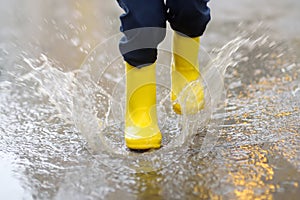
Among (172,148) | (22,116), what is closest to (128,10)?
(172,148)

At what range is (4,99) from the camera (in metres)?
1.96

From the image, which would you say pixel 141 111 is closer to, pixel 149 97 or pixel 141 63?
pixel 149 97

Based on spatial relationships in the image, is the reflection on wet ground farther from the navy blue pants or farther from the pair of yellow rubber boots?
the navy blue pants

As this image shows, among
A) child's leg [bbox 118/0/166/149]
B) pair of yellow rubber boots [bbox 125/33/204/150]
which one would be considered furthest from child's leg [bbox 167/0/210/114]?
child's leg [bbox 118/0/166/149]

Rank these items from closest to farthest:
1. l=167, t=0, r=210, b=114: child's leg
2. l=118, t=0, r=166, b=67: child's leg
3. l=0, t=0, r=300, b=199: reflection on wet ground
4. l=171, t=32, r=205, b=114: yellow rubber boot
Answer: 1. l=0, t=0, r=300, b=199: reflection on wet ground
2. l=118, t=0, r=166, b=67: child's leg
3. l=167, t=0, r=210, b=114: child's leg
4. l=171, t=32, r=205, b=114: yellow rubber boot

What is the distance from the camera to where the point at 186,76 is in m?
1.75

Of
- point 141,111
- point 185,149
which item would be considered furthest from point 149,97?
point 185,149

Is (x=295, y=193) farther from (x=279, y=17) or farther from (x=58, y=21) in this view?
(x=58, y=21)

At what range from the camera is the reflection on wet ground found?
1286 mm

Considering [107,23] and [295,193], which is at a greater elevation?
[295,193]

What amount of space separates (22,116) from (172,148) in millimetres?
592

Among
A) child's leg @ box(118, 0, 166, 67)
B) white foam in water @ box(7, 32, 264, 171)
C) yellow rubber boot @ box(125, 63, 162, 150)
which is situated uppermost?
child's leg @ box(118, 0, 166, 67)

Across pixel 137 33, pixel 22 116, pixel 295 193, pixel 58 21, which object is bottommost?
pixel 58 21

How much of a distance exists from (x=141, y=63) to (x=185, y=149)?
0.28 meters
